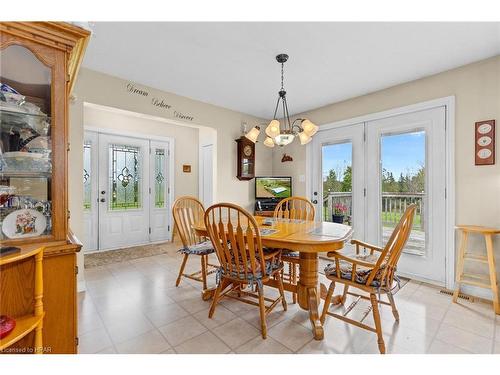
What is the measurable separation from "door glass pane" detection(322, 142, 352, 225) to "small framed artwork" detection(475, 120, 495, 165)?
1.38 meters

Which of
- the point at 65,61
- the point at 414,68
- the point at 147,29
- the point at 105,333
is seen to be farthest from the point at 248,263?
the point at 414,68

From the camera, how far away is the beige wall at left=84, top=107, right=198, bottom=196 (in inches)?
164

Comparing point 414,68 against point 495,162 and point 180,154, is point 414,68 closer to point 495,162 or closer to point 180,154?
point 495,162

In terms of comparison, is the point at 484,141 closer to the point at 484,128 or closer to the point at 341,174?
the point at 484,128

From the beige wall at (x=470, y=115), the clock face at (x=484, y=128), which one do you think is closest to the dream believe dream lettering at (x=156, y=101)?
the beige wall at (x=470, y=115)

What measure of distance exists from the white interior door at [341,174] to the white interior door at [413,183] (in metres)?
0.13

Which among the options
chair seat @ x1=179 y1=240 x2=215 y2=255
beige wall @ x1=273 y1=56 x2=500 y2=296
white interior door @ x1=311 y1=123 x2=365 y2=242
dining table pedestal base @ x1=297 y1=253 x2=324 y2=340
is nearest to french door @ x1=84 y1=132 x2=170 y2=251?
chair seat @ x1=179 y1=240 x2=215 y2=255

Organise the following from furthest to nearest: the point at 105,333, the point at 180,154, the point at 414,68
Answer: the point at 180,154, the point at 414,68, the point at 105,333

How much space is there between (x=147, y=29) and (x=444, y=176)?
3278 mm

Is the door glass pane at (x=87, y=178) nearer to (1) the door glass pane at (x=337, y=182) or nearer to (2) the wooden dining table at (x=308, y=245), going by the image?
(2) the wooden dining table at (x=308, y=245)

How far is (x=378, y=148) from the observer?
3.25 m

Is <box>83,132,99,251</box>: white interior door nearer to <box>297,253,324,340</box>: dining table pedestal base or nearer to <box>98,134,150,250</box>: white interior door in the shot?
<box>98,134,150,250</box>: white interior door
